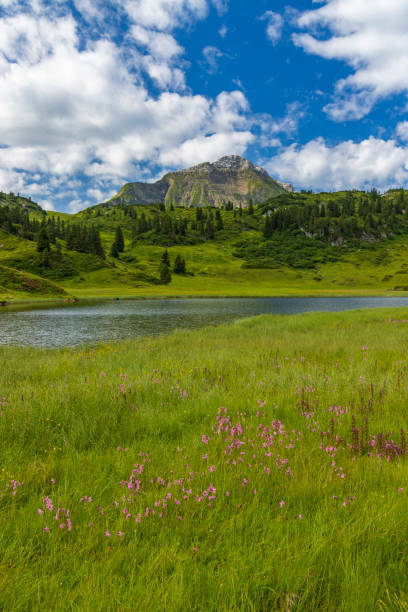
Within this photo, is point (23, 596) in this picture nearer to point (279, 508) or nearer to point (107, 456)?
point (107, 456)

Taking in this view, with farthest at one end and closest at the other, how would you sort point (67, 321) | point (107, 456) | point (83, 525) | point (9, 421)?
point (67, 321)
point (9, 421)
point (107, 456)
point (83, 525)

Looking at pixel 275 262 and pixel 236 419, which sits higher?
pixel 275 262

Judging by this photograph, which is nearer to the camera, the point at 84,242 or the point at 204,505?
the point at 204,505

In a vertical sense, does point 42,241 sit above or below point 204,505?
above

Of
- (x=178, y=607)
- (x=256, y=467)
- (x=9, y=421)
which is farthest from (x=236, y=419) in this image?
(x=9, y=421)

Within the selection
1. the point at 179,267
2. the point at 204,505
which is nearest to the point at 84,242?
the point at 179,267

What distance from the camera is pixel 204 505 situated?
2732 millimetres

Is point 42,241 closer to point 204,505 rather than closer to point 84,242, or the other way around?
point 84,242

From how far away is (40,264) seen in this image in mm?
122625

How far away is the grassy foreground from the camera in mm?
1920

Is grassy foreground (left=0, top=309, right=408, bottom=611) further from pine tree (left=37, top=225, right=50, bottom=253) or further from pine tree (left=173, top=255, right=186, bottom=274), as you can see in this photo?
pine tree (left=173, top=255, right=186, bottom=274)

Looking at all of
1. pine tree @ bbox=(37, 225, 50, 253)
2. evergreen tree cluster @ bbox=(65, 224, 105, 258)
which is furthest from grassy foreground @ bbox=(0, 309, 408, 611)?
evergreen tree cluster @ bbox=(65, 224, 105, 258)

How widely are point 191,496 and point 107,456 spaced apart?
4.37 ft

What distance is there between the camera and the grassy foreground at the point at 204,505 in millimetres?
1920
